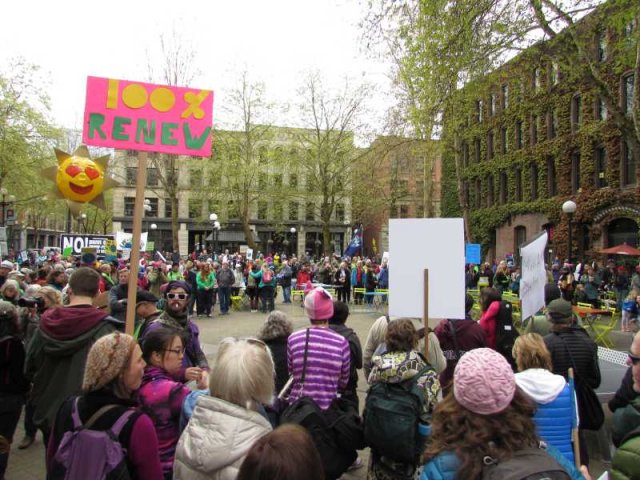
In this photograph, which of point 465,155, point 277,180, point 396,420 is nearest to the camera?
point 396,420

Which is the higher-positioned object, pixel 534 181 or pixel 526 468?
pixel 534 181

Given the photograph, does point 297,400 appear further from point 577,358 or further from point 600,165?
point 600,165

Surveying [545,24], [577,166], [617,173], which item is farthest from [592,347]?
[577,166]

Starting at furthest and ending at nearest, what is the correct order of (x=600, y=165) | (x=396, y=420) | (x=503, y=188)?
1. (x=503, y=188)
2. (x=600, y=165)
3. (x=396, y=420)

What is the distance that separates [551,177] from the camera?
31.1 m

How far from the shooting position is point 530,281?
227 inches

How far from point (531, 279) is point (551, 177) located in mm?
28493

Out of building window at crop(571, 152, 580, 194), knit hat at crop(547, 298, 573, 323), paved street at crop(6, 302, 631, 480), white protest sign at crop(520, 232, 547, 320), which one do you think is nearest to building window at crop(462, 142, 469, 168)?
building window at crop(571, 152, 580, 194)

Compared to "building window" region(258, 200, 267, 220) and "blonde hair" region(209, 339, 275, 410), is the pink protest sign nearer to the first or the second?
"blonde hair" region(209, 339, 275, 410)

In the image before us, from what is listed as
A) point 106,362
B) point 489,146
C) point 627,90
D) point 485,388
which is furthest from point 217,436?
point 489,146

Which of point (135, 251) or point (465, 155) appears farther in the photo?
point (465, 155)

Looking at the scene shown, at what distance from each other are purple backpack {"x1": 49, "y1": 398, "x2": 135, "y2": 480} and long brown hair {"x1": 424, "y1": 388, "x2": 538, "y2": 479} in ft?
4.41

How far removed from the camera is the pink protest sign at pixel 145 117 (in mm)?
4250

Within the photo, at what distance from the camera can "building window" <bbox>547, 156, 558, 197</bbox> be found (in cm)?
3084
